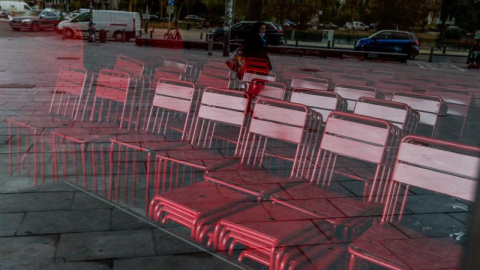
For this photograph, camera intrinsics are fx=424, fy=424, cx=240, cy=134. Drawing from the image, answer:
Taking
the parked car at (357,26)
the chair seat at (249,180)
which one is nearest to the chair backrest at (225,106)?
the chair seat at (249,180)

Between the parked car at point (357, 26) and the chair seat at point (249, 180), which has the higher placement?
the parked car at point (357, 26)

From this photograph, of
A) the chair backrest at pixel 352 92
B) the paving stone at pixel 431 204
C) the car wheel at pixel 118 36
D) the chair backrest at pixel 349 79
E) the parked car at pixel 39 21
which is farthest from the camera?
the car wheel at pixel 118 36

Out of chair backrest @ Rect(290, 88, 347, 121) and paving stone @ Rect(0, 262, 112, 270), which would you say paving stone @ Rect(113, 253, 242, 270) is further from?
chair backrest @ Rect(290, 88, 347, 121)

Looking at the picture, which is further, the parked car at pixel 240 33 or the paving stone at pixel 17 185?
the parked car at pixel 240 33

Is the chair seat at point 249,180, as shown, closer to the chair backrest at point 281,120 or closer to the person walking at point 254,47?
the chair backrest at point 281,120

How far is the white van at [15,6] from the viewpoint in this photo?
9133mm

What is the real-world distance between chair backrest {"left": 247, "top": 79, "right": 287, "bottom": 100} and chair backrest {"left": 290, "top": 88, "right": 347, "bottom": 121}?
406 millimetres

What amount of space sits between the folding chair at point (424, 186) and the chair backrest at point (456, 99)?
284 centimetres

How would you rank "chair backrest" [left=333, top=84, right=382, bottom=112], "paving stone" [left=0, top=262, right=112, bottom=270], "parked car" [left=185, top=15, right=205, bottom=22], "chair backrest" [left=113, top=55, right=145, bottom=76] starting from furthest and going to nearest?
1. "parked car" [left=185, top=15, right=205, bottom=22]
2. "chair backrest" [left=113, top=55, right=145, bottom=76]
3. "chair backrest" [left=333, top=84, right=382, bottom=112]
4. "paving stone" [left=0, top=262, right=112, bottom=270]

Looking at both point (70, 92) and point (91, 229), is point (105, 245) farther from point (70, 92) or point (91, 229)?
point (70, 92)

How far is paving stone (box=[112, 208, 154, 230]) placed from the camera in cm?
296

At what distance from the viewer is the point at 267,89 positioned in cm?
537

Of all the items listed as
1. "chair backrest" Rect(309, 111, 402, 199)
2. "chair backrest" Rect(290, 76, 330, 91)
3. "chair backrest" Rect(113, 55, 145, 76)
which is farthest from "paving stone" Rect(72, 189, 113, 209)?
"chair backrest" Rect(113, 55, 145, 76)

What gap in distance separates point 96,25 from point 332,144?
580 inches
